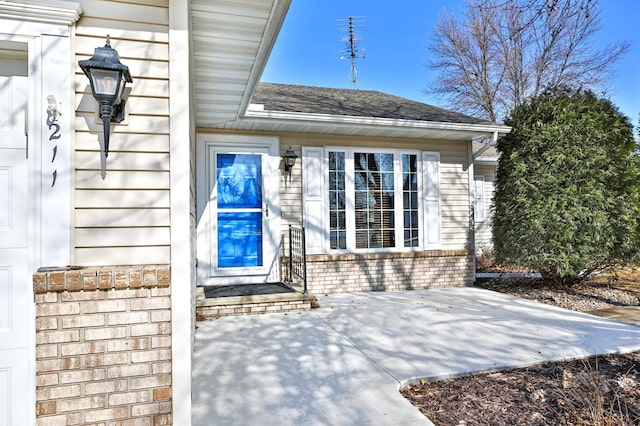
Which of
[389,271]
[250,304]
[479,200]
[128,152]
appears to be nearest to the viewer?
[128,152]

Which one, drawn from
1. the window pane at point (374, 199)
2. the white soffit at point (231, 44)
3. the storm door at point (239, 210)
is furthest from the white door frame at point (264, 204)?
the window pane at point (374, 199)

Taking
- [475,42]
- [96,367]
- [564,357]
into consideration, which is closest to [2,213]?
Result: [96,367]

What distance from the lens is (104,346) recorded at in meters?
1.89

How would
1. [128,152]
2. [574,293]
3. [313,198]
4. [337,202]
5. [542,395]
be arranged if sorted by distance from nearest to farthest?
[128,152] → [542,395] → [574,293] → [313,198] → [337,202]

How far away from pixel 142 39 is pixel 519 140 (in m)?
5.79

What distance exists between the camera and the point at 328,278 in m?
5.75

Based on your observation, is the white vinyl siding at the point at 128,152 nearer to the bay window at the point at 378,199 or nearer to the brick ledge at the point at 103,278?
the brick ledge at the point at 103,278

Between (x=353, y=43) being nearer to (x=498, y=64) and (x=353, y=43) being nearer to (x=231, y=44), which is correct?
(x=498, y=64)

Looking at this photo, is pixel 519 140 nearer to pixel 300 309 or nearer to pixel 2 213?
pixel 300 309

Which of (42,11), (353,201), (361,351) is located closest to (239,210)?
(353,201)

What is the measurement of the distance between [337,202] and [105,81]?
437 cm

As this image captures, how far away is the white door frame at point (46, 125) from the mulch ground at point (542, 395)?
234 cm

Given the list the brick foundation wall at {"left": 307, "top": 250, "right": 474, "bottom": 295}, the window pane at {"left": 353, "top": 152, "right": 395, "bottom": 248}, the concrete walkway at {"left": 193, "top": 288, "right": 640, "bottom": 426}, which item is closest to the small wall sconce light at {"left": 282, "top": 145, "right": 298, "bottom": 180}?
the window pane at {"left": 353, "top": 152, "right": 395, "bottom": 248}

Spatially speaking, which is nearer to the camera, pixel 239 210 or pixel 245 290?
pixel 245 290
